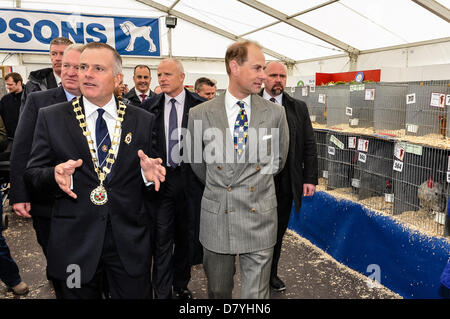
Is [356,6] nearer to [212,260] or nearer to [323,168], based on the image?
[323,168]

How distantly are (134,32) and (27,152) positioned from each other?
1034cm

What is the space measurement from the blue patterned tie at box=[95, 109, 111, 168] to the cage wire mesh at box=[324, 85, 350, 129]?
3412mm

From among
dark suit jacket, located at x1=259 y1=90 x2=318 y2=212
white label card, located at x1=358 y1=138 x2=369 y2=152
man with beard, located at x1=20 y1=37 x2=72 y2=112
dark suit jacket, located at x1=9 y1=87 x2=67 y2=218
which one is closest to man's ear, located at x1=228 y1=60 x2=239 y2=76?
dark suit jacket, located at x1=259 y1=90 x2=318 y2=212

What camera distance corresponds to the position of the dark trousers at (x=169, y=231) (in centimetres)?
298

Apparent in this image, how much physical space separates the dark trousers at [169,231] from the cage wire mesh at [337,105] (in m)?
2.46

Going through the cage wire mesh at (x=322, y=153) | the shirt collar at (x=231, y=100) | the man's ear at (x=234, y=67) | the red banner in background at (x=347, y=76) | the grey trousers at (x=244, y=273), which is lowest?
the grey trousers at (x=244, y=273)

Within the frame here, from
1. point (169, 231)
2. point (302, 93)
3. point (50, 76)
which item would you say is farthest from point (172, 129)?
point (302, 93)

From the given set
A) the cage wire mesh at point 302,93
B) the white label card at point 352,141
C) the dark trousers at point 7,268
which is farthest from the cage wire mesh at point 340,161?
the dark trousers at point 7,268

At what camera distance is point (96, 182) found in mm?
1818

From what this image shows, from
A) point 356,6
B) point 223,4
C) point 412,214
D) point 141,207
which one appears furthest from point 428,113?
point 223,4

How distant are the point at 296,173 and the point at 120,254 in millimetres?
1731

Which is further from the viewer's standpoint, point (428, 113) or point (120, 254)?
point (428, 113)

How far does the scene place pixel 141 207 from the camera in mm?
1966

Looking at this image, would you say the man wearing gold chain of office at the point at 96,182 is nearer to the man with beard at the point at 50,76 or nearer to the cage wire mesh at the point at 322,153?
the man with beard at the point at 50,76
